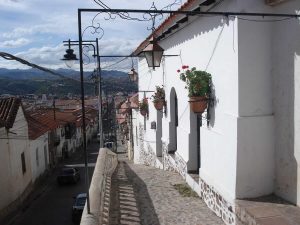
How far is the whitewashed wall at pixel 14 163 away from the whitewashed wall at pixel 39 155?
155 centimetres

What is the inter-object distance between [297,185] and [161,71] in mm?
7642

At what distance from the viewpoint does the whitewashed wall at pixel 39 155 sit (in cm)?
2591

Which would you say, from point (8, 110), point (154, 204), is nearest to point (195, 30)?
point (154, 204)

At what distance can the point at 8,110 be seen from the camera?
21031 millimetres

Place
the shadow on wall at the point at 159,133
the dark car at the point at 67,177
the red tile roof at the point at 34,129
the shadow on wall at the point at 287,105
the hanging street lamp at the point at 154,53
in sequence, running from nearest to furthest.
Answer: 1. the shadow on wall at the point at 287,105
2. the hanging street lamp at the point at 154,53
3. the shadow on wall at the point at 159,133
4. the red tile roof at the point at 34,129
5. the dark car at the point at 67,177

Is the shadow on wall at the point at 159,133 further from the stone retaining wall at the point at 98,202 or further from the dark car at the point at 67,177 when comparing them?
the dark car at the point at 67,177

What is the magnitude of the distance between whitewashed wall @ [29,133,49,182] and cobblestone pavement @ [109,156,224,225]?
16283 millimetres

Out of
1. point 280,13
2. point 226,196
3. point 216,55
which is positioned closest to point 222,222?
point 226,196

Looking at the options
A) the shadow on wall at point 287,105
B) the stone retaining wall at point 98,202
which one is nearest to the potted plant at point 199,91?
the shadow on wall at point 287,105

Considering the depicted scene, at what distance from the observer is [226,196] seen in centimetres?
693

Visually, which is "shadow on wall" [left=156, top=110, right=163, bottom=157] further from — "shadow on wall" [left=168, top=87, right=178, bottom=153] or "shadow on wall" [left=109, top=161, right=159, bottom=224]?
"shadow on wall" [left=109, top=161, right=159, bottom=224]

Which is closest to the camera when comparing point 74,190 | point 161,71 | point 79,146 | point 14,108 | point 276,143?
point 276,143

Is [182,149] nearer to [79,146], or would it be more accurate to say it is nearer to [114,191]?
[114,191]

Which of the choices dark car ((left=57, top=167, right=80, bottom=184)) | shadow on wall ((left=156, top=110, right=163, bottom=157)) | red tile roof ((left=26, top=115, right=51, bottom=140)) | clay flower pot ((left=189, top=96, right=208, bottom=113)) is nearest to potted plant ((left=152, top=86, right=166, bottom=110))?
shadow on wall ((left=156, top=110, right=163, bottom=157))
